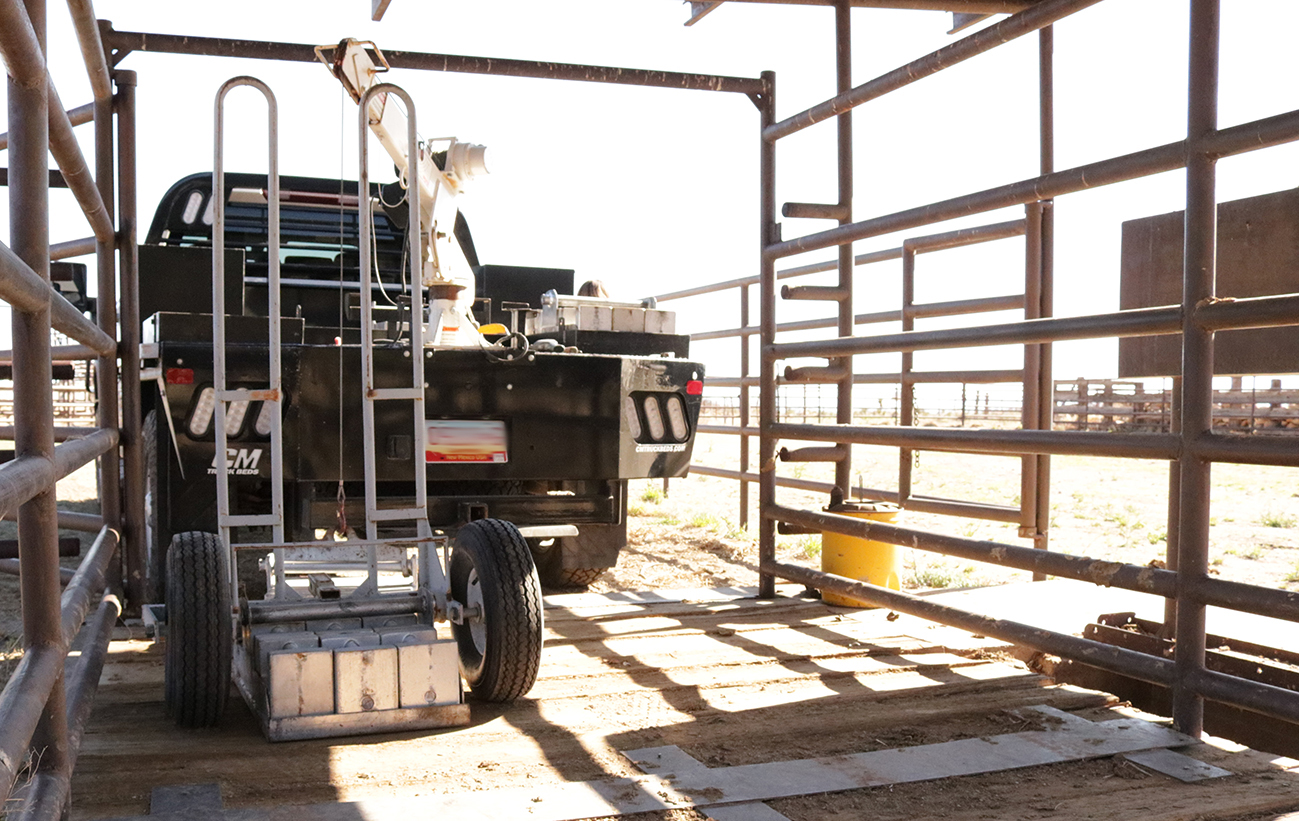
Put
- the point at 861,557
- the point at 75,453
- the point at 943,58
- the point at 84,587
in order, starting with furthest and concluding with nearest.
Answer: the point at 861,557 < the point at 943,58 < the point at 84,587 < the point at 75,453

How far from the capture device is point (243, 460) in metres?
4.88

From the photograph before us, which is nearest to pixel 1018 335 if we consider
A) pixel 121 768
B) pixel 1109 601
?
pixel 1109 601

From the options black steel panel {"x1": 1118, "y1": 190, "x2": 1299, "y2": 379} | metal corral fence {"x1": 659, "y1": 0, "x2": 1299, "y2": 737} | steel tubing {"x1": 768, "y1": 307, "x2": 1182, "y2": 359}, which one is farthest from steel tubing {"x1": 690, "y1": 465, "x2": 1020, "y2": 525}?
black steel panel {"x1": 1118, "y1": 190, "x2": 1299, "y2": 379}

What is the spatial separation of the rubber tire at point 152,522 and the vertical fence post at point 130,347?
11 cm

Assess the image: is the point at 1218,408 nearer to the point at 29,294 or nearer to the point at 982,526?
the point at 982,526

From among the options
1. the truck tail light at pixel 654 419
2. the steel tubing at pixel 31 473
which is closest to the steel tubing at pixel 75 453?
the steel tubing at pixel 31 473

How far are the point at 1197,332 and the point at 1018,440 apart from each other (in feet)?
2.47

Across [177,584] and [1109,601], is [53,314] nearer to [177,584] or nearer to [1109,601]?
[177,584]

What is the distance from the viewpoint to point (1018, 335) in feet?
12.5

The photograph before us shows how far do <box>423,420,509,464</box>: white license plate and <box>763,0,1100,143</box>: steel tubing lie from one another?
200 centimetres

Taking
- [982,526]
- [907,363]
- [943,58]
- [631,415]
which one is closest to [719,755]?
[631,415]

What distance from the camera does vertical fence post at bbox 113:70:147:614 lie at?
5027mm

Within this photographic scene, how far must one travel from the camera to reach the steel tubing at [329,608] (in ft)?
12.3

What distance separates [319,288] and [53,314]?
4.40m
